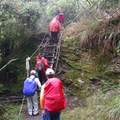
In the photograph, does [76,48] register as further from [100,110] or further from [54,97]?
[54,97]

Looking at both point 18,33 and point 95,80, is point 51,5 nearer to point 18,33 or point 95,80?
point 18,33

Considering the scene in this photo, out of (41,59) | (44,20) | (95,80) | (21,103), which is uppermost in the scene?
(44,20)

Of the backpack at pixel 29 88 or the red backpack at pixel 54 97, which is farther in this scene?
the backpack at pixel 29 88

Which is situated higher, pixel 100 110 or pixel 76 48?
pixel 76 48

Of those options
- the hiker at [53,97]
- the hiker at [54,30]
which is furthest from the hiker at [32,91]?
the hiker at [54,30]

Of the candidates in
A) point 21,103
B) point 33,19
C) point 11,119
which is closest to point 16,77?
point 21,103

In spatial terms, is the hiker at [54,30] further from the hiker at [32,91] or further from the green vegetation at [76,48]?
the hiker at [32,91]

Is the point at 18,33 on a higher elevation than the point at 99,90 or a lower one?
higher

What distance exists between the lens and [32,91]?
34.6 feet

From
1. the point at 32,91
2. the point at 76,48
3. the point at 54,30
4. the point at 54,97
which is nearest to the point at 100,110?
the point at 54,97

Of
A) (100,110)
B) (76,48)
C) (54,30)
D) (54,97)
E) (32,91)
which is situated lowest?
(100,110)

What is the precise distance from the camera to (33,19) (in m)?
15.0

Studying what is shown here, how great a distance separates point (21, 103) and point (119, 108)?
515cm

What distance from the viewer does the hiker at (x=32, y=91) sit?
10570 mm
